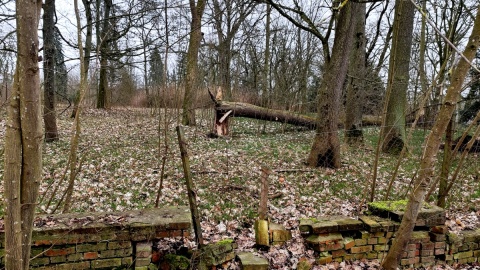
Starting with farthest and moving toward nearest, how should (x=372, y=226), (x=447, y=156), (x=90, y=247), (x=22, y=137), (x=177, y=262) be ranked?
(x=447, y=156)
(x=372, y=226)
(x=177, y=262)
(x=90, y=247)
(x=22, y=137)

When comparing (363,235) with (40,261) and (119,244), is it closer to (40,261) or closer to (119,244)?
(119,244)

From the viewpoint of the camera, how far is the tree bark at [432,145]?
2.73 m

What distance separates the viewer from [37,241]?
A: 2.81 meters

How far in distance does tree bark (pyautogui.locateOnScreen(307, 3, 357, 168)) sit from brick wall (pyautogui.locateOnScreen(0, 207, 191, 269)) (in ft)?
14.0

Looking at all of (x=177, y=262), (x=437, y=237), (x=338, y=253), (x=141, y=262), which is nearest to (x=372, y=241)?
(x=338, y=253)

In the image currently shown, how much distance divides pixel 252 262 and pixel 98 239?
153 centimetres

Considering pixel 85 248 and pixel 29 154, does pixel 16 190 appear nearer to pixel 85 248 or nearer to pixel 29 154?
pixel 29 154

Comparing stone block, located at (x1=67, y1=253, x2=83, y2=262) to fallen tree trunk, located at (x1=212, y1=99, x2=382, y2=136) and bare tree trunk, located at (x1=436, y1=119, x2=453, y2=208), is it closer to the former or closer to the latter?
bare tree trunk, located at (x1=436, y1=119, x2=453, y2=208)

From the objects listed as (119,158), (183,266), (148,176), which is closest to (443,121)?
(183,266)

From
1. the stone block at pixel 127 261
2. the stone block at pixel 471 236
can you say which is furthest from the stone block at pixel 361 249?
the stone block at pixel 127 261

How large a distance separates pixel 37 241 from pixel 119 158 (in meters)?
4.20

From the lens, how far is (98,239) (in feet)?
9.70

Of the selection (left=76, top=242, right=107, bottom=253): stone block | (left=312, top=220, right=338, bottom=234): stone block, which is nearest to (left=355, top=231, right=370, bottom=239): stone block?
(left=312, top=220, right=338, bottom=234): stone block

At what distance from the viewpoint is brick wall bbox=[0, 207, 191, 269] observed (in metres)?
2.85
